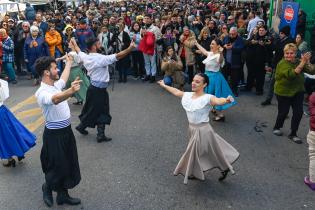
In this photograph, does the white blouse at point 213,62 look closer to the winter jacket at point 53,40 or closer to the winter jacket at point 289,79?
the winter jacket at point 289,79

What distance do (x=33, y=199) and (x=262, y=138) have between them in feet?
13.6

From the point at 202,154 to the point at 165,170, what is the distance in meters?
0.97

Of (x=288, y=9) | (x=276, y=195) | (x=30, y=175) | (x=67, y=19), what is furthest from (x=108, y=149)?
(x=67, y=19)

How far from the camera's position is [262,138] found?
7.17 metres

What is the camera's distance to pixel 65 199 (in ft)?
16.5

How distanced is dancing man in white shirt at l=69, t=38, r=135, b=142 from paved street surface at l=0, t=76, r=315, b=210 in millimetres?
391

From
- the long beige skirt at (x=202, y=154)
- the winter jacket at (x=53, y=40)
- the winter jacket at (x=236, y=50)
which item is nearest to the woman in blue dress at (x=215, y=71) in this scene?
the winter jacket at (x=236, y=50)

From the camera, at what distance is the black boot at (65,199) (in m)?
5.00

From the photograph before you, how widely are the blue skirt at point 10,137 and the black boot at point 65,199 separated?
1434 millimetres

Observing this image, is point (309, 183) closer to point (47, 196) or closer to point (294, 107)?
point (294, 107)

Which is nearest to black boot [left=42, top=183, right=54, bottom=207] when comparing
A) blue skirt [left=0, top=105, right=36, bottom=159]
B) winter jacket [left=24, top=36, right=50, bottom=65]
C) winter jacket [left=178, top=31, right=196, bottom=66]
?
blue skirt [left=0, top=105, right=36, bottom=159]

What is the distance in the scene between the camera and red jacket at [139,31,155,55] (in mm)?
11211

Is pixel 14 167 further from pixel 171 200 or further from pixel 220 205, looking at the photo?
pixel 220 205

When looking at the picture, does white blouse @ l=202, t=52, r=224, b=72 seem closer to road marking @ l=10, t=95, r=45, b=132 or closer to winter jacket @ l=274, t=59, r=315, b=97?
winter jacket @ l=274, t=59, r=315, b=97
